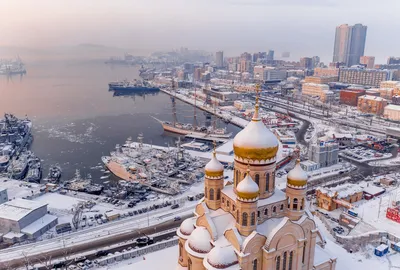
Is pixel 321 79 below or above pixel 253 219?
below

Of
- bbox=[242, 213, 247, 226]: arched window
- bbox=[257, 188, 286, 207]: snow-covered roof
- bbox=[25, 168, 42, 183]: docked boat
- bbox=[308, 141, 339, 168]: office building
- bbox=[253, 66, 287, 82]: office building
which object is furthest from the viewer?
bbox=[253, 66, 287, 82]: office building

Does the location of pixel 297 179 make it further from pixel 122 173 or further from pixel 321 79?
pixel 321 79

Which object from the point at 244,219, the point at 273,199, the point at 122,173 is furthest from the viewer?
the point at 122,173

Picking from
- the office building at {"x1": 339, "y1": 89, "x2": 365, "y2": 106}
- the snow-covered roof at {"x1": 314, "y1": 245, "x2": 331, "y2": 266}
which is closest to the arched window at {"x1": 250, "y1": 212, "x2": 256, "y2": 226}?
the snow-covered roof at {"x1": 314, "y1": 245, "x2": 331, "y2": 266}

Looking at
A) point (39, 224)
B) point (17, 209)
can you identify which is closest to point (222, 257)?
point (39, 224)

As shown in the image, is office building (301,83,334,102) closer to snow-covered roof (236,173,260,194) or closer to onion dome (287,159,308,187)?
onion dome (287,159,308,187)

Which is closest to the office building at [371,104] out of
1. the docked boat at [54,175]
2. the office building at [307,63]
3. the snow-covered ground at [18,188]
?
the docked boat at [54,175]

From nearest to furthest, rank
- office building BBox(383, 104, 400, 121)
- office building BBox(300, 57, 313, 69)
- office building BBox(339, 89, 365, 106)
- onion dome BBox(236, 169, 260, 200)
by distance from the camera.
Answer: onion dome BBox(236, 169, 260, 200), office building BBox(383, 104, 400, 121), office building BBox(339, 89, 365, 106), office building BBox(300, 57, 313, 69)

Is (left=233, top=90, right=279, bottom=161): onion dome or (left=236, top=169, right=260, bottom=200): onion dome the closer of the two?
(left=236, top=169, right=260, bottom=200): onion dome
